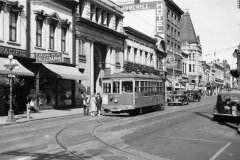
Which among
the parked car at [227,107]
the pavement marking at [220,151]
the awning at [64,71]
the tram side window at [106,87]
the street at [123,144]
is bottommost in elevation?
the pavement marking at [220,151]

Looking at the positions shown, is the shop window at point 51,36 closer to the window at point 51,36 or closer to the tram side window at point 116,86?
the window at point 51,36

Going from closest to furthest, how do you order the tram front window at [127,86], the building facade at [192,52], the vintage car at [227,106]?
the vintage car at [227,106], the tram front window at [127,86], the building facade at [192,52]

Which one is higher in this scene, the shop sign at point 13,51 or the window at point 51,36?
the window at point 51,36

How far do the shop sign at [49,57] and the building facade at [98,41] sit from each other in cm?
763

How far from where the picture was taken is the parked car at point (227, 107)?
20.1 m

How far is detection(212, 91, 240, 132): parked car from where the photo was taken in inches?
793

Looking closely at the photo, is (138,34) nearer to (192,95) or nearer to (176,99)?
(192,95)

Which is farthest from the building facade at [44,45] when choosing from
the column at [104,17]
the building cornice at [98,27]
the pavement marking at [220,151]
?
the pavement marking at [220,151]

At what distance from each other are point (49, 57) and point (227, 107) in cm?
1415

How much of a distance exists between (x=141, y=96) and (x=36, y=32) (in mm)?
10794

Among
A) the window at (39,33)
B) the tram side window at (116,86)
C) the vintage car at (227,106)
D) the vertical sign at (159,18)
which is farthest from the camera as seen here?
the vertical sign at (159,18)

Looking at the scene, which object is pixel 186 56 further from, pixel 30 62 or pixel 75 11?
pixel 30 62

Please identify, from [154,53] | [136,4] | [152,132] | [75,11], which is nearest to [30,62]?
[75,11]

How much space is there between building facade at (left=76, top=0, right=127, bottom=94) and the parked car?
15724 mm
